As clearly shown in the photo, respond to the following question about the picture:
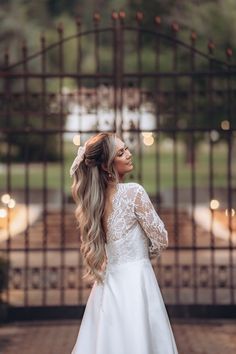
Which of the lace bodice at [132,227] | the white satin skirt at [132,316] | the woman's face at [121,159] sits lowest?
the white satin skirt at [132,316]

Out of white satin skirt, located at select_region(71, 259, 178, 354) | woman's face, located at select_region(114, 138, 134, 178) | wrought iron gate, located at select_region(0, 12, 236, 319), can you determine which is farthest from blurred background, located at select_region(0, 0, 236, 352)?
woman's face, located at select_region(114, 138, 134, 178)

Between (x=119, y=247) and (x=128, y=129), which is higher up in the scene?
(x=128, y=129)

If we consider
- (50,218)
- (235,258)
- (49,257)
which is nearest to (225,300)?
(49,257)

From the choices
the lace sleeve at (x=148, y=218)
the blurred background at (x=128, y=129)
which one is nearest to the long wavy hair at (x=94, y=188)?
the lace sleeve at (x=148, y=218)

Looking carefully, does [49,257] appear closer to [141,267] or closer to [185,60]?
[185,60]

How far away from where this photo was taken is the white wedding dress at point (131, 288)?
20.3ft

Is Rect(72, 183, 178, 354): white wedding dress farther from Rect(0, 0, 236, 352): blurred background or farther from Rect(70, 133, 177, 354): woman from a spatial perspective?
Rect(0, 0, 236, 352): blurred background

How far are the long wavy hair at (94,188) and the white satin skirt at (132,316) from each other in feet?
0.58

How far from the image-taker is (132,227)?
246 inches

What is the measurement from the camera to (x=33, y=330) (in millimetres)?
10344

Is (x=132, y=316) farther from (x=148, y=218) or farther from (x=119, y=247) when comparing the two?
(x=148, y=218)

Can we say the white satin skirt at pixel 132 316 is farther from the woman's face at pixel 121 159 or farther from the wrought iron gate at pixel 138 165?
the wrought iron gate at pixel 138 165

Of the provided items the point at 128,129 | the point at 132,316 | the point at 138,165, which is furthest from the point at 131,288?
the point at 138,165

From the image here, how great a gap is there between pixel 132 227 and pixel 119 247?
13 cm
